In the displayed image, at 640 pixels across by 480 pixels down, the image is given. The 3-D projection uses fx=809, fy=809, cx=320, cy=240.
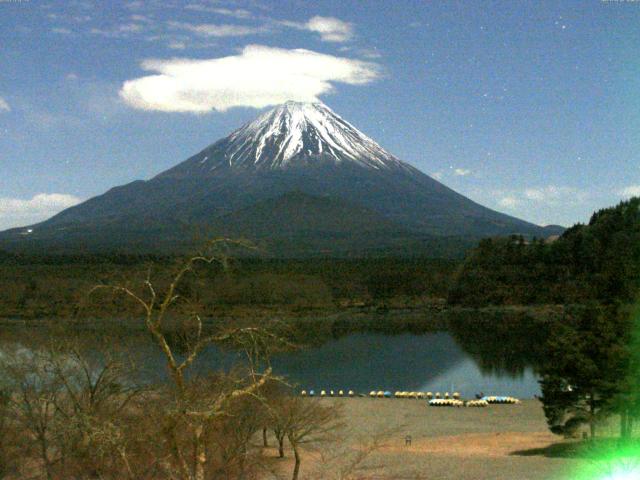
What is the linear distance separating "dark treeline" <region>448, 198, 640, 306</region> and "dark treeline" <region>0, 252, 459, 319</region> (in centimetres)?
508

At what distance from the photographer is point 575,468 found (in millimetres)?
16594

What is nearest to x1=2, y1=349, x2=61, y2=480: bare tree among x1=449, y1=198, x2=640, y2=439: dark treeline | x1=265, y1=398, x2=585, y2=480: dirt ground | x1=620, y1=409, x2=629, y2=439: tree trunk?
x1=265, y1=398, x2=585, y2=480: dirt ground

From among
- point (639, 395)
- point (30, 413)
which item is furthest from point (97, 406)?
point (639, 395)

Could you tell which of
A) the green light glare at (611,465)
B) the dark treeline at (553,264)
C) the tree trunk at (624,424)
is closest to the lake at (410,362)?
the tree trunk at (624,424)

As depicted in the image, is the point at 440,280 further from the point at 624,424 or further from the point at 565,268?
the point at 624,424

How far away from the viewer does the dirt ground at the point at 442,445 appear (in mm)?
16562

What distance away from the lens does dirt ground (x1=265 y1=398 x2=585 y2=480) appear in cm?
1656

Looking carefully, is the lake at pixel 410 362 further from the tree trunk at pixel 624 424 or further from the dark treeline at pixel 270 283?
the dark treeline at pixel 270 283

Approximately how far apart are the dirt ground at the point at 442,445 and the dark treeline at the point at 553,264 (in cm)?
5017

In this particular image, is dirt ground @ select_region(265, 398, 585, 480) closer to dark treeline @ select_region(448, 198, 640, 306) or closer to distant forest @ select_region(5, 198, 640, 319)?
distant forest @ select_region(5, 198, 640, 319)

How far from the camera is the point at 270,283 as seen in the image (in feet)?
276

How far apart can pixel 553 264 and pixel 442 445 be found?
221ft

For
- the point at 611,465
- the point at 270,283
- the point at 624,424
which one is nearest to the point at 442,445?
the point at 624,424

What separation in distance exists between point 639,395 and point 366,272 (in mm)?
80715
